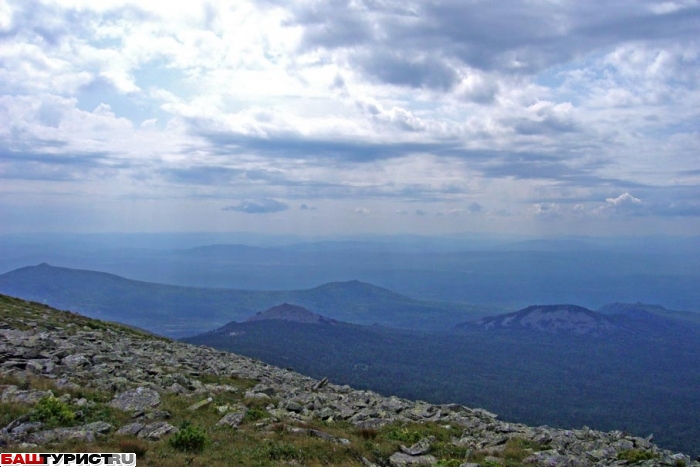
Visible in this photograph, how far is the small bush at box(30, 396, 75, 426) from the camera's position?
766 inches

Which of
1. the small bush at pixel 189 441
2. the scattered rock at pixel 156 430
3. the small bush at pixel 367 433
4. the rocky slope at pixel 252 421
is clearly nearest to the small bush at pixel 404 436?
the rocky slope at pixel 252 421

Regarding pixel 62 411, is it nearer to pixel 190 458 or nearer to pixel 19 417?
pixel 19 417

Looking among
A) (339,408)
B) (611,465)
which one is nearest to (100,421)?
(339,408)

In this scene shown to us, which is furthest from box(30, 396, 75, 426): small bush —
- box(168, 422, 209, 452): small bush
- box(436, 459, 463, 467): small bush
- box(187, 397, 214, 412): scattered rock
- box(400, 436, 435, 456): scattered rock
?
box(436, 459, 463, 467): small bush

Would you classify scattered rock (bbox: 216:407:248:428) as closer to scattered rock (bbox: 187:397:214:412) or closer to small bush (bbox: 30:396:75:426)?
scattered rock (bbox: 187:397:214:412)

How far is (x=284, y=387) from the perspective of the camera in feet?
114

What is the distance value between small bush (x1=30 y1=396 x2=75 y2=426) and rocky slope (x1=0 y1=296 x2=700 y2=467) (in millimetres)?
276

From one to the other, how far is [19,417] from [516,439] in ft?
71.2

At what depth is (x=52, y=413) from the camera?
19.9 metres

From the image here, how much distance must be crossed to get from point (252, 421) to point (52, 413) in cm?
813

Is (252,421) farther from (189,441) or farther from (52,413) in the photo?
(52,413)

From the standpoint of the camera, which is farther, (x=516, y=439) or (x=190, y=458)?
(x=516, y=439)

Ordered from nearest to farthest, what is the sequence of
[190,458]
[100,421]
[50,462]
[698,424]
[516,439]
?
[50,462] → [190,458] → [100,421] → [516,439] → [698,424]

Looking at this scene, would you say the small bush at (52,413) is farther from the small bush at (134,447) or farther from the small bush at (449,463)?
the small bush at (449,463)
